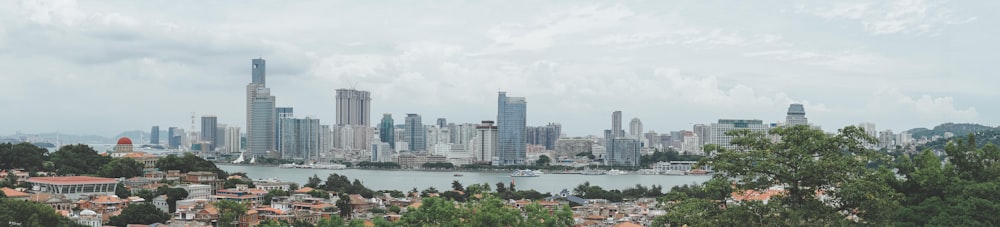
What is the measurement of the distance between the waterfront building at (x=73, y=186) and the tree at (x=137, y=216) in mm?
2255

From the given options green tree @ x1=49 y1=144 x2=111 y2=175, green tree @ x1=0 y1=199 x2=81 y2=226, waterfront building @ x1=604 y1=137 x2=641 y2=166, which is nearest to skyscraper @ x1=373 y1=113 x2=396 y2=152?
waterfront building @ x1=604 y1=137 x2=641 y2=166

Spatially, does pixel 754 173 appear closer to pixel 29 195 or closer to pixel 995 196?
pixel 995 196

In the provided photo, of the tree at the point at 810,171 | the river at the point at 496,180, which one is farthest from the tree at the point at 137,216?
the river at the point at 496,180

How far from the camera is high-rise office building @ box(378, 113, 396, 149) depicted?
183ft

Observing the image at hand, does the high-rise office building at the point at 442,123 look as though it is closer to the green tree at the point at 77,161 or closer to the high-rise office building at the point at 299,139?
the high-rise office building at the point at 299,139

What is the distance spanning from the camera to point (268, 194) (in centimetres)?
1308

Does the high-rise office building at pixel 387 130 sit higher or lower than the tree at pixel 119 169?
higher

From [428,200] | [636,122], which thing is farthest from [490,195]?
[636,122]

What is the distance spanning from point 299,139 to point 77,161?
111 ft

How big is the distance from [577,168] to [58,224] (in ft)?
111

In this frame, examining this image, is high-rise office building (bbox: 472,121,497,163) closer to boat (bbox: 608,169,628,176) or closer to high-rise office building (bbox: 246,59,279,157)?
boat (bbox: 608,169,628,176)

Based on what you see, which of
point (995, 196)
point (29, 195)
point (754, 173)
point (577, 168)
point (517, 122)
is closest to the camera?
point (754, 173)

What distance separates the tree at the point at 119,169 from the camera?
14.4 meters

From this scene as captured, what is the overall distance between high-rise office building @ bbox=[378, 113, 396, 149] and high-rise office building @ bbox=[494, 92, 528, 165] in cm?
1336
